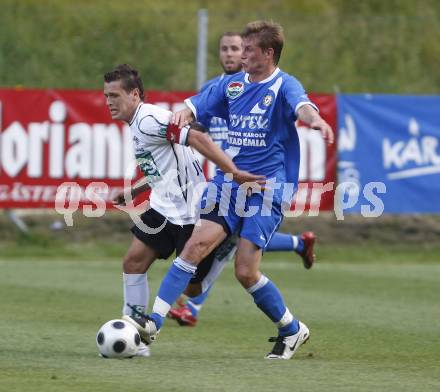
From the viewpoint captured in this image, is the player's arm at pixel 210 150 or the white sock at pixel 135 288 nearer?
the player's arm at pixel 210 150

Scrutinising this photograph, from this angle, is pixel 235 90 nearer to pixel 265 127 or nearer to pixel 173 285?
pixel 265 127

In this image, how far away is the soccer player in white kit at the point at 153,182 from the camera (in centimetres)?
818

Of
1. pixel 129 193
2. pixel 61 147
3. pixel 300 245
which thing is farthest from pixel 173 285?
pixel 61 147

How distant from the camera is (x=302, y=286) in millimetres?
13016

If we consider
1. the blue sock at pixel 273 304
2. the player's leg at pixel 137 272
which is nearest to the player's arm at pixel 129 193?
the player's leg at pixel 137 272

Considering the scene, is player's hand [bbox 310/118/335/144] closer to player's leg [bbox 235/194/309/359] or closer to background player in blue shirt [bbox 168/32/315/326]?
player's leg [bbox 235/194/309/359]

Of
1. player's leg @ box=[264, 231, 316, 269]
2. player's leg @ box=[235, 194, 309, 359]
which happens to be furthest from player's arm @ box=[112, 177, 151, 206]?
player's leg @ box=[264, 231, 316, 269]

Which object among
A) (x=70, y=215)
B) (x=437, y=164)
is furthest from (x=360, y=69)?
(x=70, y=215)

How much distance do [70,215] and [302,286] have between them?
497cm

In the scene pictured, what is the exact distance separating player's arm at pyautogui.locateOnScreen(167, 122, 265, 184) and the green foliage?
10273 mm

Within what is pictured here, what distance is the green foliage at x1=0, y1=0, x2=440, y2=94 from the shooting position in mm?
19625

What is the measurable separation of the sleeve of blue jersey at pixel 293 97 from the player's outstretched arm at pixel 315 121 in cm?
9

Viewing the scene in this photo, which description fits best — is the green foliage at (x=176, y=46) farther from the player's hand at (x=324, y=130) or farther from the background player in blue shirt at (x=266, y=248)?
the player's hand at (x=324, y=130)

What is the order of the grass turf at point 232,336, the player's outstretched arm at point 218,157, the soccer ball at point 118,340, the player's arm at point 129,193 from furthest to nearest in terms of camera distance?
1. the player's arm at point 129,193
2. the player's outstretched arm at point 218,157
3. the soccer ball at point 118,340
4. the grass turf at point 232,336
